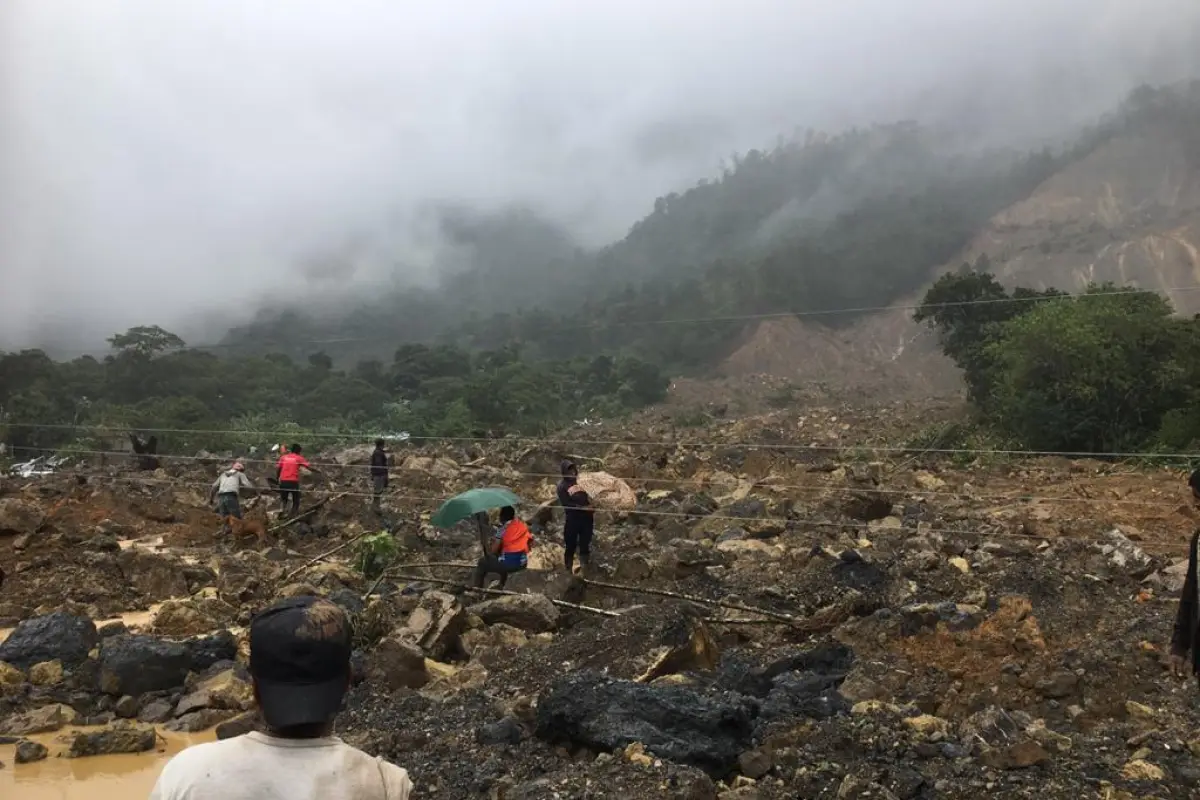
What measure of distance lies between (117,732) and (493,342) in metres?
84.8

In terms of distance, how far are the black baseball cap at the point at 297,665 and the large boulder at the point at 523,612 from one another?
6.42 m

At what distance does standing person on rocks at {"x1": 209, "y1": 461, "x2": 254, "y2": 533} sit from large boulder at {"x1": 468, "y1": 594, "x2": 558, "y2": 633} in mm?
7180

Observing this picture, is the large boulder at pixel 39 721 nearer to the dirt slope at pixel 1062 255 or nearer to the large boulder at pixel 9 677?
the large boulder at pixel 9 677

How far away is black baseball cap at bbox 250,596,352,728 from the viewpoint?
1.87 meters

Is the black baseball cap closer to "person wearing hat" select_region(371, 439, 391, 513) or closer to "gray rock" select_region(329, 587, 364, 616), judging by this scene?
"gray rock" select_region(329, 587, 364, 616)

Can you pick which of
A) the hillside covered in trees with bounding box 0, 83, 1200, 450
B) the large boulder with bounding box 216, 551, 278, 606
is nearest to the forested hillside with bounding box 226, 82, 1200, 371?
the hillside covered in trees with bounding box 0, 83, 1200, 450

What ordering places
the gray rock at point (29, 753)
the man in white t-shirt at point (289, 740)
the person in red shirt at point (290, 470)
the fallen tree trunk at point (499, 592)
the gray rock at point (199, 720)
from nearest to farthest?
the man in white t-shirt at point (289, 740) → the gray rock at point (29, 753) → the gray rock at point (199, 720) → the fallen tree trunk at point (499, 592) → the person in red shirt at point (290, 470)

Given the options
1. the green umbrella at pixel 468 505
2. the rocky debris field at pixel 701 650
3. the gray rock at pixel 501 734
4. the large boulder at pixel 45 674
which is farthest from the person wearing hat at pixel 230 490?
the gray rock at pixel 501 734

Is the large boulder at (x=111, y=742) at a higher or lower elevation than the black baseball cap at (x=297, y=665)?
lower

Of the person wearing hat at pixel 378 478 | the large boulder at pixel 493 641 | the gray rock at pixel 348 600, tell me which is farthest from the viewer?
the person wearing hat at pixel 378 478

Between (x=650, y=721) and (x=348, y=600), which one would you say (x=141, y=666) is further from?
(x=650, y=721)

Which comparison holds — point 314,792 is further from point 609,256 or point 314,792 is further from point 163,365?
point 609,256

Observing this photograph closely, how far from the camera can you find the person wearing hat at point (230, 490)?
1402cm

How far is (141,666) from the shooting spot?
7.15 m
